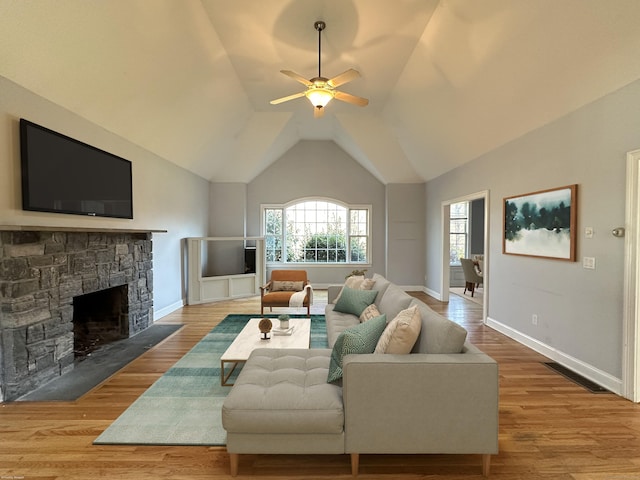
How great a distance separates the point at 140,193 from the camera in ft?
15.1

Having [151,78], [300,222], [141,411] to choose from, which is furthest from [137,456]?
[300,222]

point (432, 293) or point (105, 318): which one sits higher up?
point (105, 318)

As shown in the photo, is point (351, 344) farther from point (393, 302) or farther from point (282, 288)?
point (282, 288)

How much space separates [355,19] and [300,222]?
519 cm

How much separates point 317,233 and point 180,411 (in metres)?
6.07

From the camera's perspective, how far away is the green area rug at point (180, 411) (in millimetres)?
2139

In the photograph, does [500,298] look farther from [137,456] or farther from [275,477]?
[137,456]

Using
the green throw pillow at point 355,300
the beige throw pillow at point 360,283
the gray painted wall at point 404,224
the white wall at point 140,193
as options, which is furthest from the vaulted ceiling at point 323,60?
the green throw pillow at point 355,300

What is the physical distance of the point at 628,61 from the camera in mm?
2533

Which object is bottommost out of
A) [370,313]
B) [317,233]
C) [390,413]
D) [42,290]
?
[390,413]

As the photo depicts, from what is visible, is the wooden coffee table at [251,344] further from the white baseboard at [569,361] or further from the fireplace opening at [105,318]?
the white baseboard at [569,361]

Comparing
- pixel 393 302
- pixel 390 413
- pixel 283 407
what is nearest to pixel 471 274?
pixel 393 302

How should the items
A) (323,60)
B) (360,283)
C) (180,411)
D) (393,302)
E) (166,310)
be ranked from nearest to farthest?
(180,411)
(393,302)
(360,283)
(323,60)
(166,310)

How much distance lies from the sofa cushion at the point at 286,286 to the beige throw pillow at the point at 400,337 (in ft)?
11.5
